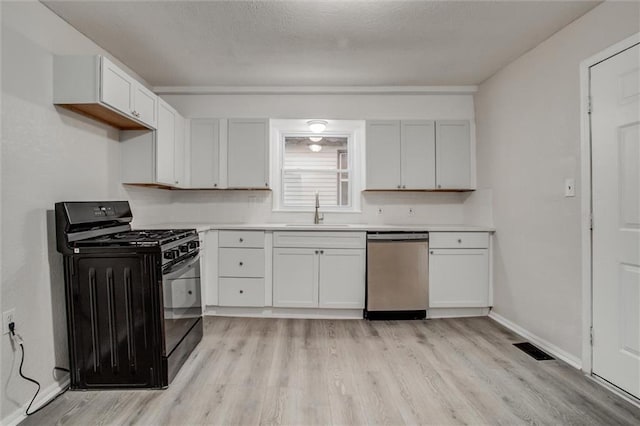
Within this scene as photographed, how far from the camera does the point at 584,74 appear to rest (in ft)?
6.92

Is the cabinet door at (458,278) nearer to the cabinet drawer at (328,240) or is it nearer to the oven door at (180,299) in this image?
the cabinet drawer at (328,240)

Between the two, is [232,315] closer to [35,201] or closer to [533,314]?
[35,201]

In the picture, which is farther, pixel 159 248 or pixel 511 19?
pixel 511 19

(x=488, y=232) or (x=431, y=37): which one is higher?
(x=431, y=37)

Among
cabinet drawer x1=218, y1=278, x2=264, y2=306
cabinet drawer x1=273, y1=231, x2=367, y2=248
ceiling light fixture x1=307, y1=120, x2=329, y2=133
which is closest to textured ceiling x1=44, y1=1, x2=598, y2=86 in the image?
ceiling light fixture x1=307, y1=120, x2=329, y2=133

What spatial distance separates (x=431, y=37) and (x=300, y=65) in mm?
1163

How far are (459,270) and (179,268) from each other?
261 centimetres

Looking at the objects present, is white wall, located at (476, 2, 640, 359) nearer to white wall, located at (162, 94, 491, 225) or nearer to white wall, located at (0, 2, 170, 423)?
white wall, located at (162, 94, 491, 225)

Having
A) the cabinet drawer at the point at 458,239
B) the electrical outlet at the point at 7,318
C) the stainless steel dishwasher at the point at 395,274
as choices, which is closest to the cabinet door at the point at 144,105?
the electrical outlet at the point at 7,318

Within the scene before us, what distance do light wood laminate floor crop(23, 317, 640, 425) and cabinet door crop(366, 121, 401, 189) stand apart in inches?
64.7

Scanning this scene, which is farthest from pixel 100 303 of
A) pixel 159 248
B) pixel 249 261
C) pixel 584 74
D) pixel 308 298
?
pixel 584 74

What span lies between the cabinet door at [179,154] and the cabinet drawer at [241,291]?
45.3 inches

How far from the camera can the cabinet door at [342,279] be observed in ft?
10.2

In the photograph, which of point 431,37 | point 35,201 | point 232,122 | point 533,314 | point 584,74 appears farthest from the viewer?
point 232,122
